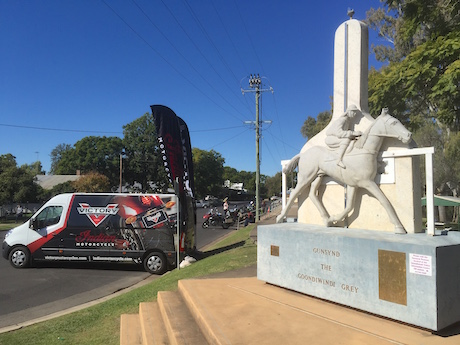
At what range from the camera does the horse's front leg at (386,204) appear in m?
4.90

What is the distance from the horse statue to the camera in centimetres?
503

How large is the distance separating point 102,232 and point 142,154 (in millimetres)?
44135

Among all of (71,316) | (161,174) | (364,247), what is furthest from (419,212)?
(161,174)

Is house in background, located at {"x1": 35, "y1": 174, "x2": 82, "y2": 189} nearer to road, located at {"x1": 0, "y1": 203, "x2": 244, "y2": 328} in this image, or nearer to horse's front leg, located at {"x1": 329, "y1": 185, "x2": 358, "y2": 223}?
road, located at {"x1": 0, "y1": 203, "x2": 244, "y2": 328}

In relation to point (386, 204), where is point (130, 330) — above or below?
below

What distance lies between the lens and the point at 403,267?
13.1ft

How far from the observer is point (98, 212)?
1093 centimetres

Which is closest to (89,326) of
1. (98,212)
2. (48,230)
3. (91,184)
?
(98,212)

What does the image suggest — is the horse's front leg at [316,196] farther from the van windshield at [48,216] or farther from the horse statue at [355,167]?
the van windshield at [48,216]

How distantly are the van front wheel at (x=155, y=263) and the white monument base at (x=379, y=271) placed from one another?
572 centimetres

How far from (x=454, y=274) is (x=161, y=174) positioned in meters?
51.1

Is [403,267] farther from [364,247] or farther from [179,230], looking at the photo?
[179,230]

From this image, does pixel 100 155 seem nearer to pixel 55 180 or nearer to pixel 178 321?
pixel 55 180

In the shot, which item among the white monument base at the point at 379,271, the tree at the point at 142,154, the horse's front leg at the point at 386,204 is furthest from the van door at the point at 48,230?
the tree at the point at 142,154
